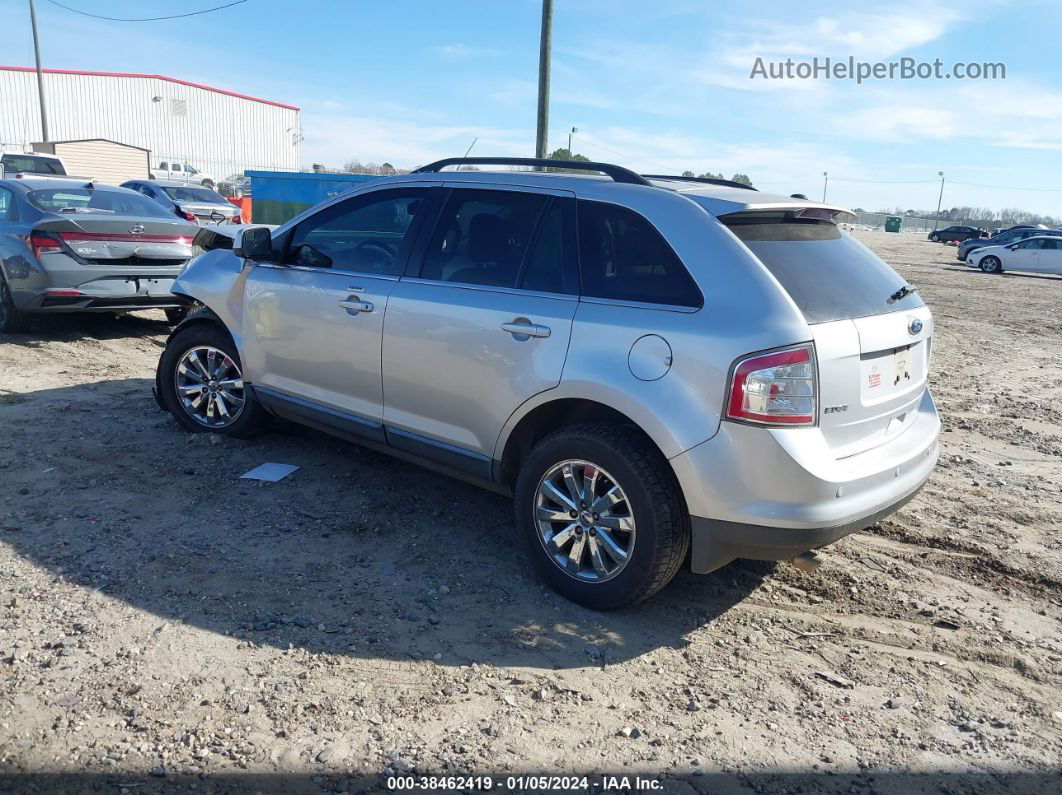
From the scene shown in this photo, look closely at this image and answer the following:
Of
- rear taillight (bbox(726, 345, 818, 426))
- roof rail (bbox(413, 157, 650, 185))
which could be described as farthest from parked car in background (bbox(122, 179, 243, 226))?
rear taillight (bbox(726, 345, 818, 426))

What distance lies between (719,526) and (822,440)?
0.53m

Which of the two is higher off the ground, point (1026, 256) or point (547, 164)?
point (547, 164)

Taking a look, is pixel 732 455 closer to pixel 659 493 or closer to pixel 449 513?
pixel 659 493

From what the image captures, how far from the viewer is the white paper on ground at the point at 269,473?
5078 millimetres

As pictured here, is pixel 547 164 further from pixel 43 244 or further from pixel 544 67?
pixel 544 67

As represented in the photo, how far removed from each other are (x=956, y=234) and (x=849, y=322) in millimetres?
62042

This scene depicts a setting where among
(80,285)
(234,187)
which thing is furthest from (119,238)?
(234,187)

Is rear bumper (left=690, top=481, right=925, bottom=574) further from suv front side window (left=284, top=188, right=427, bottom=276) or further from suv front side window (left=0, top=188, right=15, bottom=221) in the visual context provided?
suv front side window (left=0, top=188, right=15, bottom=221)

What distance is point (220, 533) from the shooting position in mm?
4309

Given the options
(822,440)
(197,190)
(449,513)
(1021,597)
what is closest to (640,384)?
(822,440)

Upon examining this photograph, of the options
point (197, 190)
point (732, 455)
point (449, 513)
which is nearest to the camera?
point (732, 455)

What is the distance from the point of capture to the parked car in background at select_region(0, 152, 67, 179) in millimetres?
28406

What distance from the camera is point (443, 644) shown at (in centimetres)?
343

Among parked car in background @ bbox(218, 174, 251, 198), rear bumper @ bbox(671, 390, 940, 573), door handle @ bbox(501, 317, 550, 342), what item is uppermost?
parked car in background @ bbox(218, 174, 251, 198)
